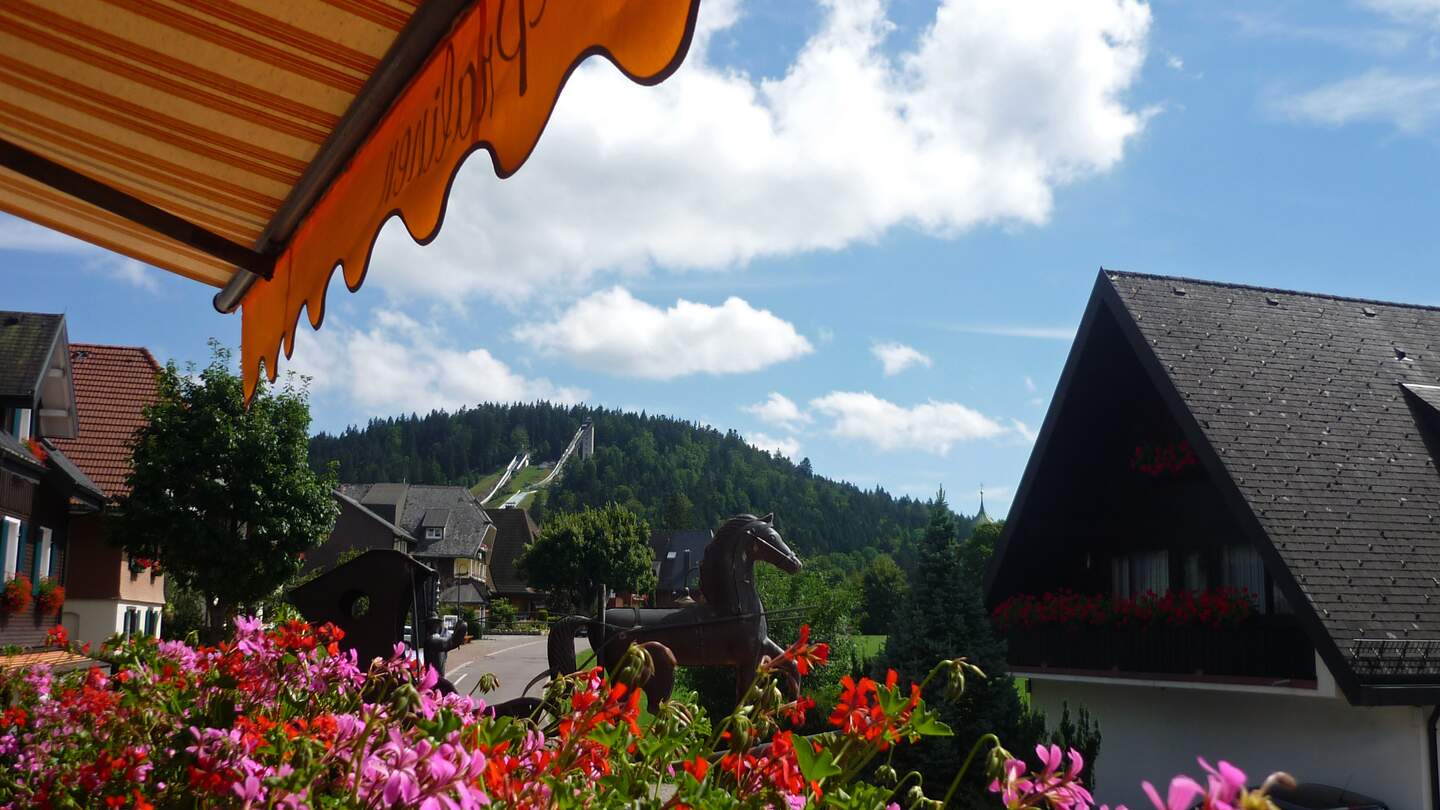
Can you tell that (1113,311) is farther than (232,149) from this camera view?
Yes

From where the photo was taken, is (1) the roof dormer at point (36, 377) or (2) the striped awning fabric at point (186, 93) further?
(1) the roof dormer at point (36, 377)

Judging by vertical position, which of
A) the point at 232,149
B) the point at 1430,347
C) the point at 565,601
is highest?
the point at 1430,347

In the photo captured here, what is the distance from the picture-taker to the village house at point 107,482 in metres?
31.2

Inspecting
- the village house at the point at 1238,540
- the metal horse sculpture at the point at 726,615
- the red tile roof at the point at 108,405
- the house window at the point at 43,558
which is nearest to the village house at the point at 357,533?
the red tile roof at the point at 108,405

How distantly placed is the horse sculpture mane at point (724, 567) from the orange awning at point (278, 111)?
6580 mm

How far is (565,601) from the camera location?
82.9m

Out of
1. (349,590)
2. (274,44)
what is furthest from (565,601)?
(274,44)

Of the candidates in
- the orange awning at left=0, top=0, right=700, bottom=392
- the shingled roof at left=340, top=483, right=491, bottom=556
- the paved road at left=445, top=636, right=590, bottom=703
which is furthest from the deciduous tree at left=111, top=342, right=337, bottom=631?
the shingled roof at left=340, top=483, right=491, bottom=556

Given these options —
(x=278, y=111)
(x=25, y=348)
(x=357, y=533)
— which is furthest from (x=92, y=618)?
(x=357, y=533)

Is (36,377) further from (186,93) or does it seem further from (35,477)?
(186,93)

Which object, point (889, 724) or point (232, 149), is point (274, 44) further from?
point (889, 724)

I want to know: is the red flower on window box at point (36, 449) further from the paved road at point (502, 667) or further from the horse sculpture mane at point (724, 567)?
the horse sculpture mane at point (724, 567)

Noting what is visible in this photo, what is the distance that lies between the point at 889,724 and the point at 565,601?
82848 mm

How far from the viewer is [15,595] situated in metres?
23.3
